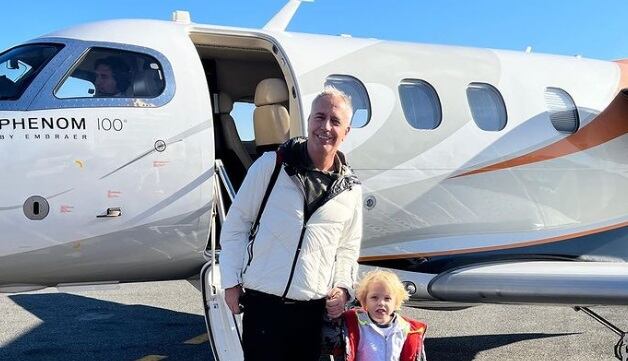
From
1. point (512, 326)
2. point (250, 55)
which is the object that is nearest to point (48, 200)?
point (250, 55)

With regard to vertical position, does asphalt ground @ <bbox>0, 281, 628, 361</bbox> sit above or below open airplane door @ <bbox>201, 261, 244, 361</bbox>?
below

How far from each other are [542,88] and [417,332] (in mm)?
4427

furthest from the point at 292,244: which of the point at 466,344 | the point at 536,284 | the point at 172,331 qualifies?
the point at 172,331

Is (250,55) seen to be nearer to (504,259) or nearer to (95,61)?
(95,61)

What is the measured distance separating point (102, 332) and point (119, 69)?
4.49 metres

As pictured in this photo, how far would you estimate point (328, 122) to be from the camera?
3.13 meters

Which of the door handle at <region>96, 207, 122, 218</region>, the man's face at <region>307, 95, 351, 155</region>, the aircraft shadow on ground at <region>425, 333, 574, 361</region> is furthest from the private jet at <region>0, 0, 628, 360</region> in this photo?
the man's face at <region>307, 95, 351, 155</region>

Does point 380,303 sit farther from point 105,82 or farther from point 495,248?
point 495,248

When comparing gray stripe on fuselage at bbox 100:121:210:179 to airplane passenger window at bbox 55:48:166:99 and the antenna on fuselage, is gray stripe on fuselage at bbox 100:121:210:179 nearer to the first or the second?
airplane passenger window at bbox 55:48:166:99

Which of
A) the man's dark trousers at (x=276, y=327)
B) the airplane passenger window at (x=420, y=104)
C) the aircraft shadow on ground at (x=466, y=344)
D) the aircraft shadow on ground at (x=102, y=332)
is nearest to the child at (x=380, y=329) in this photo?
the man's dark trousers at (x=276, y=327)

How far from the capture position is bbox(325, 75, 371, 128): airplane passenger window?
6133 millimetres

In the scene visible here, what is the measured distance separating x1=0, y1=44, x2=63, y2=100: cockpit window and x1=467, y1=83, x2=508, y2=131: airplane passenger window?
3.82 meters

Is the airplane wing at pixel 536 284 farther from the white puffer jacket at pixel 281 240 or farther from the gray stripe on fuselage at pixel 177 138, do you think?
the white puffer jacket at pixel 281 240

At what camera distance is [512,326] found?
9.84m
